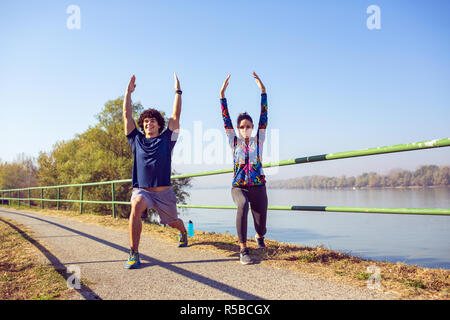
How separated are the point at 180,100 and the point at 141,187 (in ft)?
3.49

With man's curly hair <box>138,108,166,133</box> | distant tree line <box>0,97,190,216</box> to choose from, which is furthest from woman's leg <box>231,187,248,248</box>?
distant tree line <box>0,97,190,216</box>

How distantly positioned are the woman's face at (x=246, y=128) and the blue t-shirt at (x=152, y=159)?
29.7 inches

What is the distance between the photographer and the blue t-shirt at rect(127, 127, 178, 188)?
10.9 ft

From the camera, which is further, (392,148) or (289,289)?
(392,148)

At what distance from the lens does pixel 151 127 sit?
3531mm

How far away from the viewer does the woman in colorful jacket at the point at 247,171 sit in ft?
10.9

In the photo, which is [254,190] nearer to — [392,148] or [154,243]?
[392,148]

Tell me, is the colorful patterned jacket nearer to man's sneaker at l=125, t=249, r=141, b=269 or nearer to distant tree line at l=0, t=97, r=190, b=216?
man's sneaker at l=125, t=249, r=141, b=269

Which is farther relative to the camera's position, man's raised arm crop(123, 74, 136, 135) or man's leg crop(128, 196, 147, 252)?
man's raised arm crop(123, 74, 136, 135)

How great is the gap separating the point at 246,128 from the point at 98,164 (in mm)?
23304

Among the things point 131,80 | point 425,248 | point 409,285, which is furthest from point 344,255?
point 425,248

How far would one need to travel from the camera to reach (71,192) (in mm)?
24500

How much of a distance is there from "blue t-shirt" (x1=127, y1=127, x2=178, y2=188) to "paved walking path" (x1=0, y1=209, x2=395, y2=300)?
851mm
